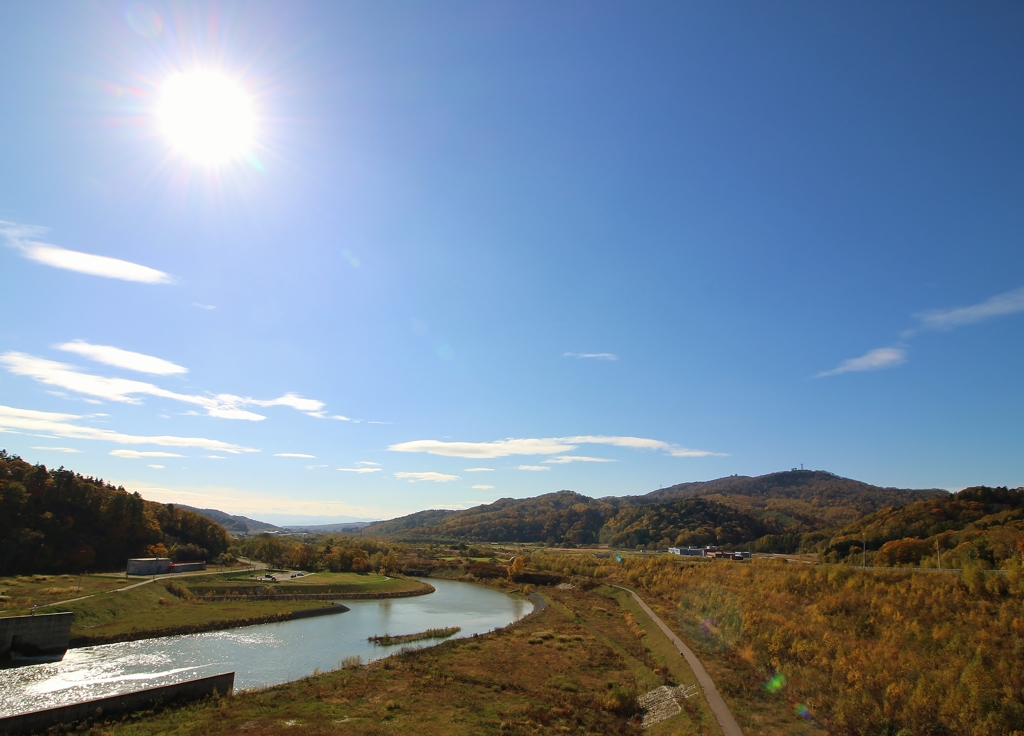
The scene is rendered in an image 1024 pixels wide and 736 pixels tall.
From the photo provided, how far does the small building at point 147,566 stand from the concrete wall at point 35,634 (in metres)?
34.9

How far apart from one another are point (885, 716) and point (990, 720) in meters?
3.37

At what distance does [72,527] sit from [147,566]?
2054 cm

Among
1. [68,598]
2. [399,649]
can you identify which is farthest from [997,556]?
[68,598]

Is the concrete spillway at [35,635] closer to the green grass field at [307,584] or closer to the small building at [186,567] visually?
the green grass field at [307,584]

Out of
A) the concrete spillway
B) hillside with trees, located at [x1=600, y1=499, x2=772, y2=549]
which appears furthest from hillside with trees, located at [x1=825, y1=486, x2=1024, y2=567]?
the concrete spillway

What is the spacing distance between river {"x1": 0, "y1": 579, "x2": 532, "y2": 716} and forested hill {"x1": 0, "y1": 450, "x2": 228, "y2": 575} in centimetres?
4431

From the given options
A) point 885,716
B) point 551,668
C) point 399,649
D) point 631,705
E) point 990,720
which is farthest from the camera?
point 399,649

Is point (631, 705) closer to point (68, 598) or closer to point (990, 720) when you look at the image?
point (990, 720)

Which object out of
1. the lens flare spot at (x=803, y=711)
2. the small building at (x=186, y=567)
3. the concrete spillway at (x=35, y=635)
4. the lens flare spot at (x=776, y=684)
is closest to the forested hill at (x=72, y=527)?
the small building at (x=186, y=567)

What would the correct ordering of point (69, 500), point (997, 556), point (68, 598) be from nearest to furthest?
1. point (997, 556)
2. point (68, 598)
3. point (69, 500)

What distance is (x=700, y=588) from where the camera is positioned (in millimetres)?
54406

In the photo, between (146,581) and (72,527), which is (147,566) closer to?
(146,581)

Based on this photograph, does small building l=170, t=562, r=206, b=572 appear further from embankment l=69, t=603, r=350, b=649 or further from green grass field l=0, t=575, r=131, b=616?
embankment l=69, t=603, r=350, b=649

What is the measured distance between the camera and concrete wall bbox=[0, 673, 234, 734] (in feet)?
74.2
